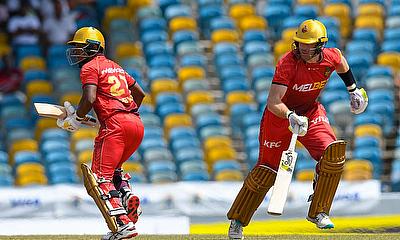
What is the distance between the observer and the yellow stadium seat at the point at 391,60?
1655 centimetres

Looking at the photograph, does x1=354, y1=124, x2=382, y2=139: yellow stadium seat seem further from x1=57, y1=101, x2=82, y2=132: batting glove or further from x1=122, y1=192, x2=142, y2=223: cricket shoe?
x1=57, y1=101, x2=82, y2=132: batting glove

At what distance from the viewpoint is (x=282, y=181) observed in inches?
375

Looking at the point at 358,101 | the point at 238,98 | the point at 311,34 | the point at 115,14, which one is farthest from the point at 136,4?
the point at 311,34

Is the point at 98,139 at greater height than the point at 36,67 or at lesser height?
lesser

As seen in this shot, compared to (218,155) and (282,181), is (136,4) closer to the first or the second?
(218,155)

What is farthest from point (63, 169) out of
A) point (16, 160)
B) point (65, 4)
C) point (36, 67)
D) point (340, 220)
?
point (340, 220)

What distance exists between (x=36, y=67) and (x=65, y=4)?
1226mm

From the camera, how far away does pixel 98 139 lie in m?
9.57

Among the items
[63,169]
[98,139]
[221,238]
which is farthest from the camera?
[63,169]

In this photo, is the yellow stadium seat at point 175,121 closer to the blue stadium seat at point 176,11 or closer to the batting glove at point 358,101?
the blue stadium seat at point 176,11

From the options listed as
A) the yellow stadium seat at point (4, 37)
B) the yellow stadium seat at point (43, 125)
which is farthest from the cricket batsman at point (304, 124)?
the yellow stadium seat at point (4, 37)

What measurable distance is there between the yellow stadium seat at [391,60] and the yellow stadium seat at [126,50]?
3.41 meters

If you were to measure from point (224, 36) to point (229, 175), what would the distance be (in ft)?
8.95

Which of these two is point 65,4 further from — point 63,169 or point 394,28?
point 394,28
